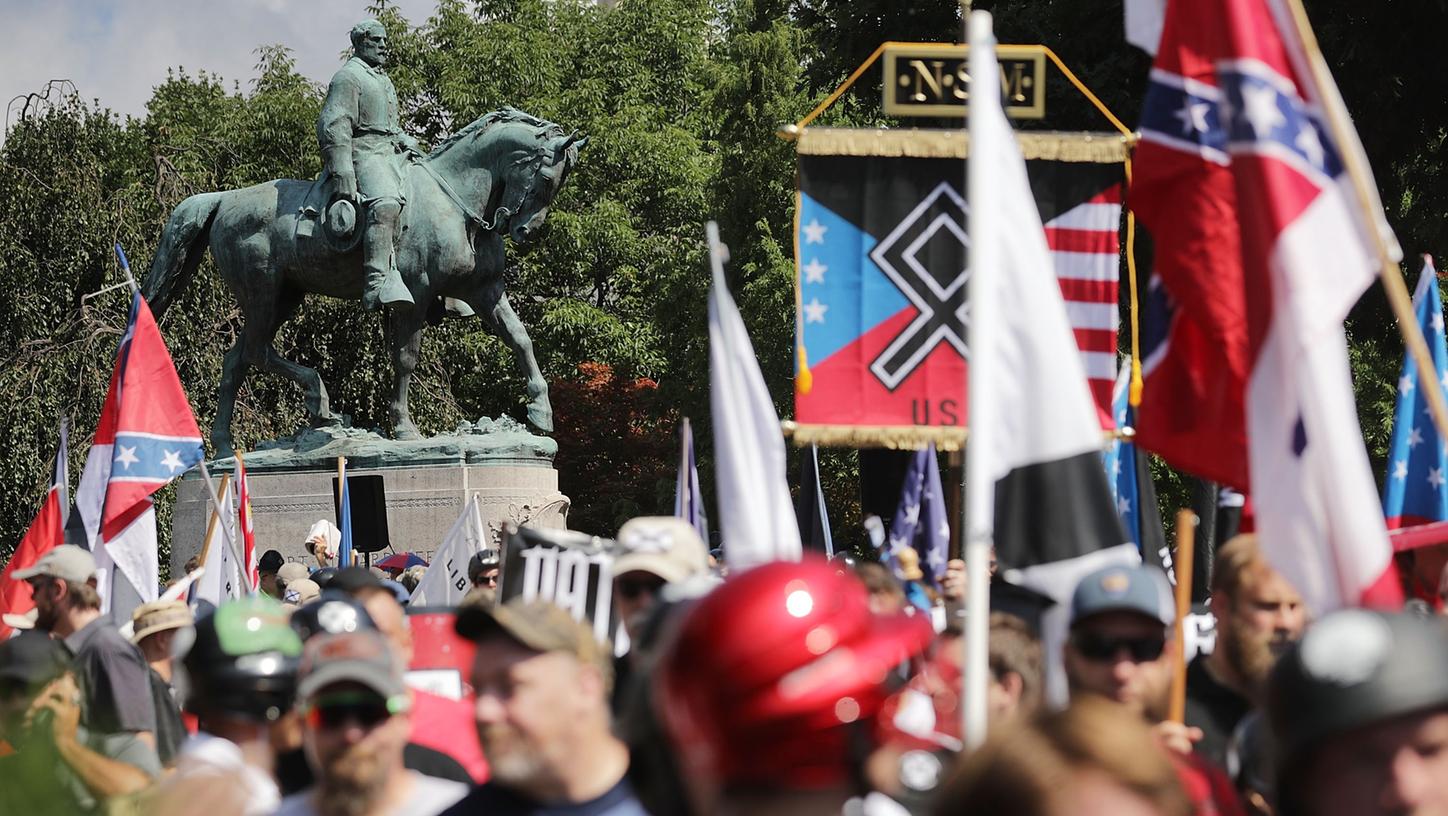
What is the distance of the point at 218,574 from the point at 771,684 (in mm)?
9335

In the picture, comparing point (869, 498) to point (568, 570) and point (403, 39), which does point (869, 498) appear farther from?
point (403, 39)

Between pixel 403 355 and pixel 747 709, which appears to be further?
pixel 403 355

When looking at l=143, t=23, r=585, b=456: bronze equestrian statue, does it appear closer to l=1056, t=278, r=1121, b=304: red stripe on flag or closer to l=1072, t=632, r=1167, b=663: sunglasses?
l=1056, t=278, r=1121, b=304: red stripe on flag

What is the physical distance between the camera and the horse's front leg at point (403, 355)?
1892 centimetres

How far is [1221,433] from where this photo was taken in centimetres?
494

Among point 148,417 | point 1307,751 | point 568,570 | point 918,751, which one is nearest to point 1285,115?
point 918,751

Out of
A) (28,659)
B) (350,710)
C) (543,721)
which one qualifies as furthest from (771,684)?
(28,659)

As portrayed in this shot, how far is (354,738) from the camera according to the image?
12.7 ft

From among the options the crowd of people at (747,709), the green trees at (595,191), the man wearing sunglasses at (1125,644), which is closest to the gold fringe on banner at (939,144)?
the crowd of people at (747,709)

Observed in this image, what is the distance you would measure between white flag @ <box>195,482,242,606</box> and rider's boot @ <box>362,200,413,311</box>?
23.1 feet

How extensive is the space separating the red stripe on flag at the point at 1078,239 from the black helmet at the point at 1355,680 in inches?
250

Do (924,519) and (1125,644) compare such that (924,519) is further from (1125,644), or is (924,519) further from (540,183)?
(540,183)

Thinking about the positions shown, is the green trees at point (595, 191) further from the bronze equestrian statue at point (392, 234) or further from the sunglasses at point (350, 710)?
the sunglasses at point (350, 710)

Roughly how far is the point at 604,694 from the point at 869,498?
38.9 ft
